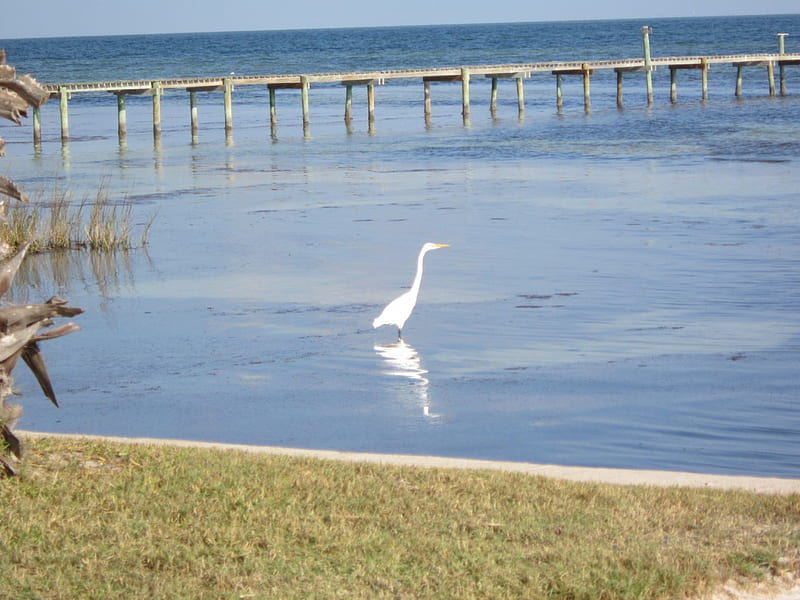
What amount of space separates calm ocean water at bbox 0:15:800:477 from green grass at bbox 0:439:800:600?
1.88 metres

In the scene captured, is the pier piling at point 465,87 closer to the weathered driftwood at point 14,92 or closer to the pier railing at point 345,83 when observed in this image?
the pier railing at point 345,83

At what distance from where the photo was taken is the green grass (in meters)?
5.54

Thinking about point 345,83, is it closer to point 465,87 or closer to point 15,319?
point 465,87

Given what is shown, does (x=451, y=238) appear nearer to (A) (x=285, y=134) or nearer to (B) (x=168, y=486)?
(B) (x=168, y=486)

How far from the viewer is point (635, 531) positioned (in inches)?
248

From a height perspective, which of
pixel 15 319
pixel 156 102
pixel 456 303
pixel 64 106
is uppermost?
pixel 156 102

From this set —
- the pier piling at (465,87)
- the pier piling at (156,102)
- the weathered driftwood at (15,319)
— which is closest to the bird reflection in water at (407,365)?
the weathered driftwood at (15,319)

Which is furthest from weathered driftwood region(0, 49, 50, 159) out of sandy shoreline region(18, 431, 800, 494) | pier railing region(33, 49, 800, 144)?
pier railing region(33, 49, 800, 144)

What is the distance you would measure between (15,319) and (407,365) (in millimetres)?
5098

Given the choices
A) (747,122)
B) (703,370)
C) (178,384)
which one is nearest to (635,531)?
(703,370)

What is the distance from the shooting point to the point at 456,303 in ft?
47.0

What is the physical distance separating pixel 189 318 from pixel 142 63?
99701 mm

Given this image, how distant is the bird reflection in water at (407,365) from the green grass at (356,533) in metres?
2.99

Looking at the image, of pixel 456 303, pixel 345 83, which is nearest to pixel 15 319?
pixel 456 303
